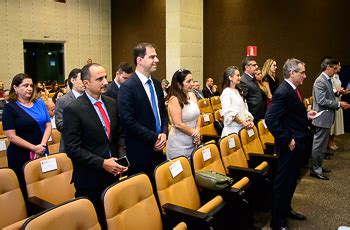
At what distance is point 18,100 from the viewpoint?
3240 millimetres

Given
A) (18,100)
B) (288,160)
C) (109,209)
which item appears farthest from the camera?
(18,100)

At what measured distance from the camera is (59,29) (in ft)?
37.7

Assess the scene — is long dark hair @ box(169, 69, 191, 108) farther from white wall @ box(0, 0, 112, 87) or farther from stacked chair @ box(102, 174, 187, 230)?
white wall @ box(0, 0, 112, 87)

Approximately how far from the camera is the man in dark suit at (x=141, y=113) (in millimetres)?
2697

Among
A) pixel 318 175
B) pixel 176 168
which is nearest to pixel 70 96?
pixel 176 168

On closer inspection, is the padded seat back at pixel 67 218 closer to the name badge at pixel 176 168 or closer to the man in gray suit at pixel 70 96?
the name badge at pixel 176 168

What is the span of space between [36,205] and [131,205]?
710 mm

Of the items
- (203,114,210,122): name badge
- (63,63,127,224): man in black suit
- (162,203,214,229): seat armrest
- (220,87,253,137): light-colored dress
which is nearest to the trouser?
(220,87,253,137): light-colored dress

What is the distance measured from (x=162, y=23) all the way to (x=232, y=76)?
806cm

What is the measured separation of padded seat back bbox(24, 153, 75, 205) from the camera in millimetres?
2529

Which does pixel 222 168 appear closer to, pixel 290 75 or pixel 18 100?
pixel 290 75

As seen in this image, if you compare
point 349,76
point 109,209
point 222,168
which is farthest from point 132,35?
point 109,209

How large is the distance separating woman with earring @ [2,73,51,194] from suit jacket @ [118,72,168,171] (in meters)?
0.97

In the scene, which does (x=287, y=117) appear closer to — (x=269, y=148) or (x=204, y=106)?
(x=269, y=148)
